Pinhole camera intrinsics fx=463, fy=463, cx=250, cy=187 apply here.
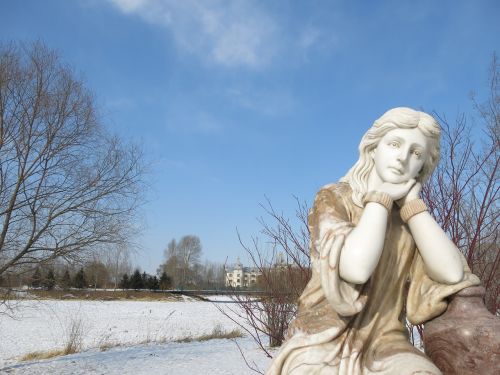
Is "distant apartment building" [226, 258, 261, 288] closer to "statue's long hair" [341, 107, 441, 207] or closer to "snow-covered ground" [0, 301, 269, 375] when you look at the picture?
"snow-covered ground" [0, 301, 269, 375]

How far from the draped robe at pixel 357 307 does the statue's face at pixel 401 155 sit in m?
0.15

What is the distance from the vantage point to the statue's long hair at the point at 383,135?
1.79 meters

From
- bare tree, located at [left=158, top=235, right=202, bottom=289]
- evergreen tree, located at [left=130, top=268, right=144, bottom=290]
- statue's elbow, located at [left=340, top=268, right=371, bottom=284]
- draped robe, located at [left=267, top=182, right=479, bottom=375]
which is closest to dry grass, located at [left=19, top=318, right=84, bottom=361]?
draped robe, located at [left=267, top=182, right=479, bottom=375]

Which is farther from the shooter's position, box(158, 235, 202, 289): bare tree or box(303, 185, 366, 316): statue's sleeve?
box(158, 235, 202, 289): bare tree

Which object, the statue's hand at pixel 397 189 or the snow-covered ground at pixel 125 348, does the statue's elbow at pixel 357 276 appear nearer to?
the statue's hand at pixel 397 189

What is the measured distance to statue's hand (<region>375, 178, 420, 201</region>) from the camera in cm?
169

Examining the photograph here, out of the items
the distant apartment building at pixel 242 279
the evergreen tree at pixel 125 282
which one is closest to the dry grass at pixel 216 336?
the distant apartment building at pixel 242 279

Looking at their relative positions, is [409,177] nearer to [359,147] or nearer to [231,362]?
[359,147]

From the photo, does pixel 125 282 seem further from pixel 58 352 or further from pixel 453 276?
pixel 453 276

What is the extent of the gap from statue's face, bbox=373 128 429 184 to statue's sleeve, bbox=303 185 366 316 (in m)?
0.20

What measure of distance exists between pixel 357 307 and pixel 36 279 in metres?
8.04

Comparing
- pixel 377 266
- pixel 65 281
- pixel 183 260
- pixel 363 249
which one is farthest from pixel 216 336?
pixel 183 260

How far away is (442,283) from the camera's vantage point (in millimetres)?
1685

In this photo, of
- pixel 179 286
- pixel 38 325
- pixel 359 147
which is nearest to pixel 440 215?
pixel 359 147
